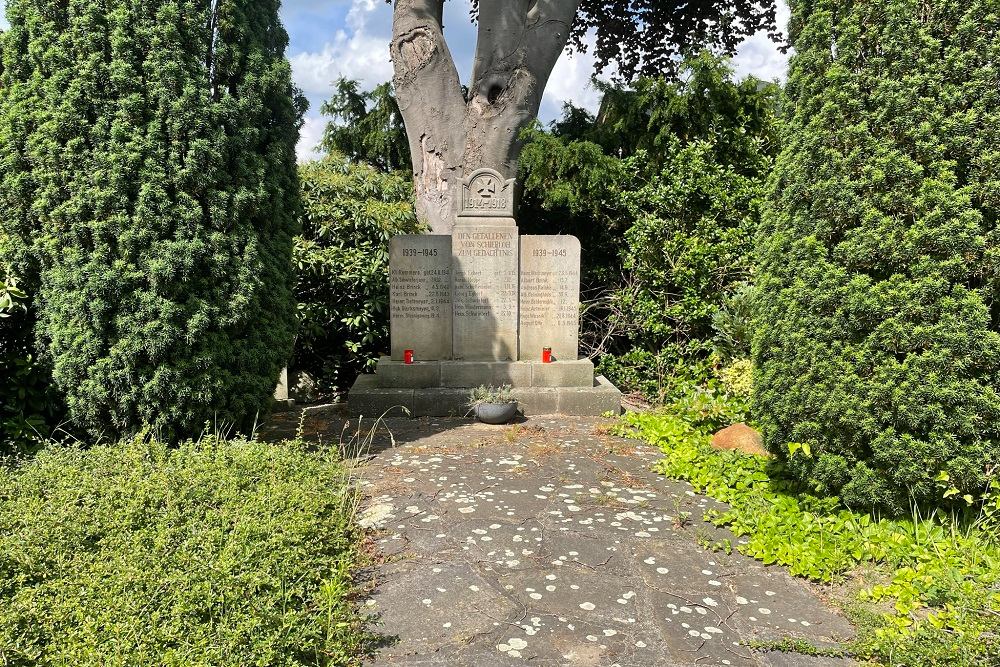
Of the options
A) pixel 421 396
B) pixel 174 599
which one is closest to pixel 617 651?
pixel 174 599

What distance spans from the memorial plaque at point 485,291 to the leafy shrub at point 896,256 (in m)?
3.76

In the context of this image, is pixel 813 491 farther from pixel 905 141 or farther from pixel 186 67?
pixel 186 67

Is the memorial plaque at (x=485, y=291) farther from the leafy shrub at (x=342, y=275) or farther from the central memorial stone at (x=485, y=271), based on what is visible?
the leafy shrub at (x=342, y=275)

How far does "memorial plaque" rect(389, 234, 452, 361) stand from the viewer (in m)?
7.22

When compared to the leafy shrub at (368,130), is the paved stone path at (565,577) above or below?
below

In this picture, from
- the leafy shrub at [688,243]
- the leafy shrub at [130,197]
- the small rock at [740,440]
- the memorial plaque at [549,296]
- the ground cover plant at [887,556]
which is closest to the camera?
the ground cover plant at [887,556]

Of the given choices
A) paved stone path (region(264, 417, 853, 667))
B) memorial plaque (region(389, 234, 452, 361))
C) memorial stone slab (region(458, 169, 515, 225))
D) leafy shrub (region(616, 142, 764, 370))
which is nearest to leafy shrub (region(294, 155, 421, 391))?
memorial plaque (region(389, 234, 452, 361))

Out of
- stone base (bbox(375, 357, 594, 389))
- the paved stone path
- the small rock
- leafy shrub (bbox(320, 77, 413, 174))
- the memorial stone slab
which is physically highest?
leafy shrub (bbox(320, 77, 413, 174))

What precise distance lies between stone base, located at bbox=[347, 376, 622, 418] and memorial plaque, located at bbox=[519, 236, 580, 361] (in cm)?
58

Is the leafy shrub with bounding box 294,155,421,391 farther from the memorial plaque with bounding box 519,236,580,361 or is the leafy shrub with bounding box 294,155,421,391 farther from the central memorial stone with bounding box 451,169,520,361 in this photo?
the memorial plaque with bounding box 519,236,580,361

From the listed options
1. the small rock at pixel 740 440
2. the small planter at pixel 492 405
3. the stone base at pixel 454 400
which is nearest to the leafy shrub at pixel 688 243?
the stone base at pixel 454 400

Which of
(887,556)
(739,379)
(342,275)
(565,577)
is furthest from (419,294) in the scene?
(887,556)

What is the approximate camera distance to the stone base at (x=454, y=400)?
6.72 metres

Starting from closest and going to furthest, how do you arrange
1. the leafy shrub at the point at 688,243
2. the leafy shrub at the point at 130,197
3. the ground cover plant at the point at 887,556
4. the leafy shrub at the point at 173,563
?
the leafy shrub at the point at 173,563
the ground cover plant at the point at 887,556
the leafy shrub at the point at 130,197
the leafy shrub at the point at 688,243
